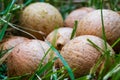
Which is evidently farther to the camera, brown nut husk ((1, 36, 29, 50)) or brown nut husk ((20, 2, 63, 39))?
brown nut husk ((20, 2, 63, 39))

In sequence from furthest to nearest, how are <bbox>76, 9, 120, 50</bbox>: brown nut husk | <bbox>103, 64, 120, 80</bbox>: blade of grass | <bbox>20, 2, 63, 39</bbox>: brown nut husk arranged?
<bbox>20, 2, 63, 39</bbox>: brown nut husk
<bbox>76, 9, 120, 50</bbox>: brown nut husk
<bbox>103, 64, 120, 80</bbox>: blade of grass

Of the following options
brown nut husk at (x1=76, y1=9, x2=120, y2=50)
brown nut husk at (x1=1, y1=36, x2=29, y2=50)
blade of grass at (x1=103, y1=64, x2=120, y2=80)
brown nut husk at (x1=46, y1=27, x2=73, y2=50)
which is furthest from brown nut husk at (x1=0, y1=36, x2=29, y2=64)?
blade of grass at (x1=103, y1=64, x2=120, y2=80)

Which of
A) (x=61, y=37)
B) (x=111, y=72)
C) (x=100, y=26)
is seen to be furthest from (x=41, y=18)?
(x=111, y=72)

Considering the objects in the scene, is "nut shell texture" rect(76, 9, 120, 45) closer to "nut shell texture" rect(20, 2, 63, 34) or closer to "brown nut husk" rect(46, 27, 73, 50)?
"brown nut husk" rect(46, 27, 73, 50)

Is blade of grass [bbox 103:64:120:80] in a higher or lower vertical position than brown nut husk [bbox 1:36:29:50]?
higher

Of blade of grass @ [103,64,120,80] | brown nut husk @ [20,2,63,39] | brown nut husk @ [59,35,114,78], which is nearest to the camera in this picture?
blade of grass @ [103,64,120,80]

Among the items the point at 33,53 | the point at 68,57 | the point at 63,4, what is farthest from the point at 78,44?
the point at 63,4

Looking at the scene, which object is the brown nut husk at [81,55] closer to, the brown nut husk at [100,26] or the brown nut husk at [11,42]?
the brown nut husk at [100,26]
